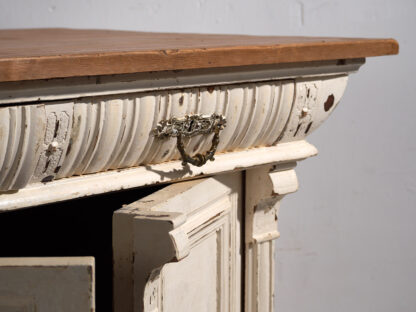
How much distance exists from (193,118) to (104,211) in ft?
0.96

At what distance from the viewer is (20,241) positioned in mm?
1030

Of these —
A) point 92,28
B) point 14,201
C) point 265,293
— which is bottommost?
point 265,293

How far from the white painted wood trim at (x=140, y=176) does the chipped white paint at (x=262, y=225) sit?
3 centimetres

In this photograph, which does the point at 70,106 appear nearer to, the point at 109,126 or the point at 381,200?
the point at 109,126

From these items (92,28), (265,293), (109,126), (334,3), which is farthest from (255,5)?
(109,126)

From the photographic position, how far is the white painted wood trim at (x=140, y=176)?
26.9 inches

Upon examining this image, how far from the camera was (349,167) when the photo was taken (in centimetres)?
146

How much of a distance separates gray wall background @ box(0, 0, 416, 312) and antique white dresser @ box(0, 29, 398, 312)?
52 cm

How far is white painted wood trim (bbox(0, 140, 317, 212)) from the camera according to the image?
26.9 inches

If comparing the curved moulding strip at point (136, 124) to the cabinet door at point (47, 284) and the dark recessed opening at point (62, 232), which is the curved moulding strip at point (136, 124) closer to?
the cabinet door at point (47, 284)

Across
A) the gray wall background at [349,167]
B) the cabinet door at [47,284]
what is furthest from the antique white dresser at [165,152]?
the gray wall background at [349,167]

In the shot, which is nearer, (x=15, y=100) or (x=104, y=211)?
(x=15, y=100)

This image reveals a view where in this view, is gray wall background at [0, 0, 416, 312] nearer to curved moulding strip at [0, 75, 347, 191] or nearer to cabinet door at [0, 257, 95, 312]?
curved moulding strip at [0, 75, 347, 191]

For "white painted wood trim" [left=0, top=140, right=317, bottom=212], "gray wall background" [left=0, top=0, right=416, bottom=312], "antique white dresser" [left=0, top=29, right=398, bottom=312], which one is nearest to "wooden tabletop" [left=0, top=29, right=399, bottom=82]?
"antique white dresser" [left=0, top=29, right=398, bottom=312]
